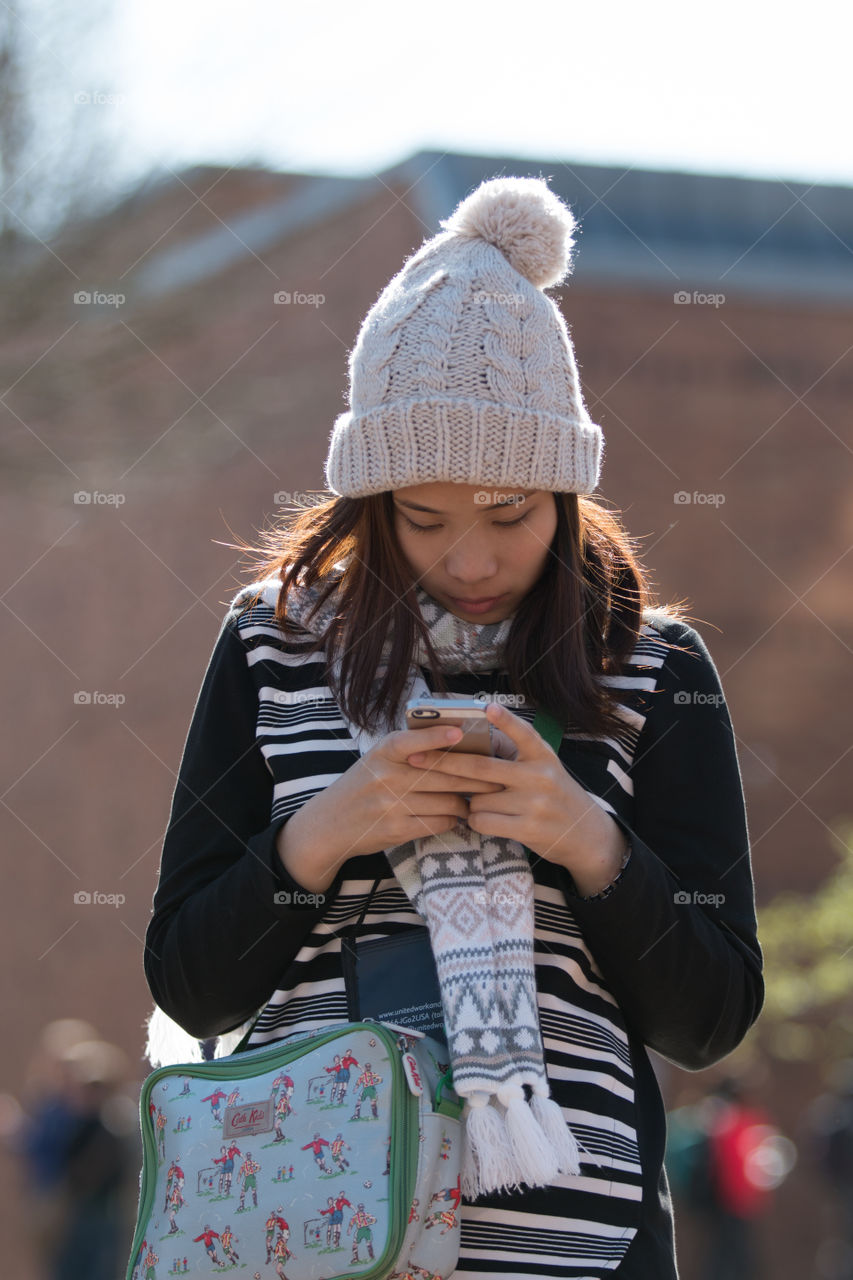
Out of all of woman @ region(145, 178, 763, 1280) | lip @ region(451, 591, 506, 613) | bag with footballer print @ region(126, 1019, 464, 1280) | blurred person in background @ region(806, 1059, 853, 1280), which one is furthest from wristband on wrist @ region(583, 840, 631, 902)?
blurred person in background @ region(806, 1059, 853, 1280)

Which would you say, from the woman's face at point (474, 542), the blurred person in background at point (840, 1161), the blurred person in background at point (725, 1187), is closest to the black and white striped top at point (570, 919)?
the woman's face at point (474, 542)

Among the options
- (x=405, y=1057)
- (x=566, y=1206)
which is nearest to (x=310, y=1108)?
(x=405, y=1057)

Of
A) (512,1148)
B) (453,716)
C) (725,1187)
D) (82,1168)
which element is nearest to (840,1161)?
(725,1187)

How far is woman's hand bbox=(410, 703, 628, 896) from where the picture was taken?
189 cm

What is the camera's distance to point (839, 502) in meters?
12.5

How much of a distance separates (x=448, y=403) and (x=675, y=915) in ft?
2.64

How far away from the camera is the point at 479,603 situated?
2.20m

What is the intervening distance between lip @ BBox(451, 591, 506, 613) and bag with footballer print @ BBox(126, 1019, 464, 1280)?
648 mm

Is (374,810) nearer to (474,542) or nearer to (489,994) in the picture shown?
(489,994)

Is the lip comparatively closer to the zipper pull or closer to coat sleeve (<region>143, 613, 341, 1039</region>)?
coat sleeve (<region>143, 613, 341, 1039</region>)

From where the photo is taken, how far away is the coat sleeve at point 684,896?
6.42 feet

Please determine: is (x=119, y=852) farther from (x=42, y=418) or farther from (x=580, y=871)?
(x=580, y=871)

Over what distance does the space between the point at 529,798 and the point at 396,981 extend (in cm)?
31

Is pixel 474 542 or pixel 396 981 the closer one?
pixel 396 981
